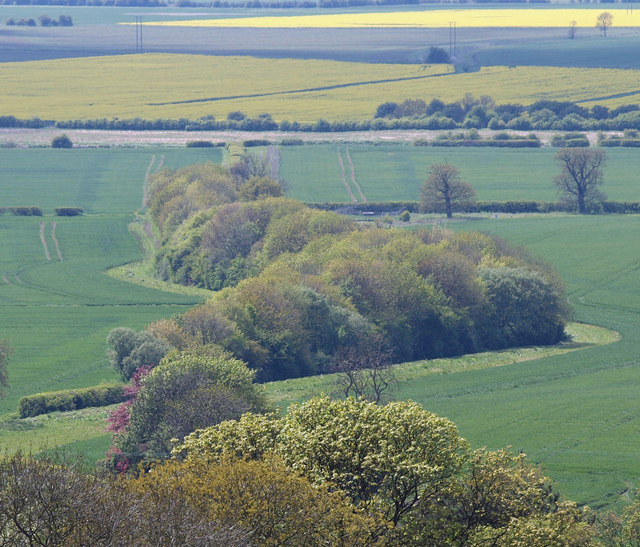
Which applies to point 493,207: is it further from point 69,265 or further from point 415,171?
point 69,265

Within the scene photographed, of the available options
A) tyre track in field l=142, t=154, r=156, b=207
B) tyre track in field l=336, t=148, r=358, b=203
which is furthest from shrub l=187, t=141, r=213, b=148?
tyre track in field l=336, t=148, r=358, b=203

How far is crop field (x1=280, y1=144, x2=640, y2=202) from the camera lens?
491 feet

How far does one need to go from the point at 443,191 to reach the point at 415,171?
23493 millimetres

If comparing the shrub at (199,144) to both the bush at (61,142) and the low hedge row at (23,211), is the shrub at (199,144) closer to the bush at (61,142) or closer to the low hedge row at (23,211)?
the bush at (61,142)

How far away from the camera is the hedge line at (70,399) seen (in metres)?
70.5

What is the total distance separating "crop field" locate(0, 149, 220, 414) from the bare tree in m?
17.2

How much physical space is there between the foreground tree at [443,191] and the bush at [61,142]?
66.0 metres

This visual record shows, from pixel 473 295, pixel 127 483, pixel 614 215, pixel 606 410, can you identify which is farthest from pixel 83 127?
pixel 127 483

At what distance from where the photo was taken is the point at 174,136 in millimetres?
189000

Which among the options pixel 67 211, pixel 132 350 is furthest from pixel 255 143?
pixel 132 350

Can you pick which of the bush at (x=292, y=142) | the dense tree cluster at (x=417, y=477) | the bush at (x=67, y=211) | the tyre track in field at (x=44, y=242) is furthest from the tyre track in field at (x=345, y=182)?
the dense tree cluster at (x=417, y=477)

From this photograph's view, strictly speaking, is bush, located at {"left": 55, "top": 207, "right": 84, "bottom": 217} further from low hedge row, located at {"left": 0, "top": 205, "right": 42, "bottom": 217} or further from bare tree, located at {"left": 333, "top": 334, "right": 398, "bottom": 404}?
bare tree, located at {"left": 333, "top": 334, "right": 398, "bottom": 404}

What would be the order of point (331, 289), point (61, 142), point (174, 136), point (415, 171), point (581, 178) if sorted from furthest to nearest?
point (174, 136) → point (61, 142) → point (415, 171) → point (581, 178) → point (331, 289)

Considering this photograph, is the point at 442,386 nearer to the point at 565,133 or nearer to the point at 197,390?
the point at 197,390
